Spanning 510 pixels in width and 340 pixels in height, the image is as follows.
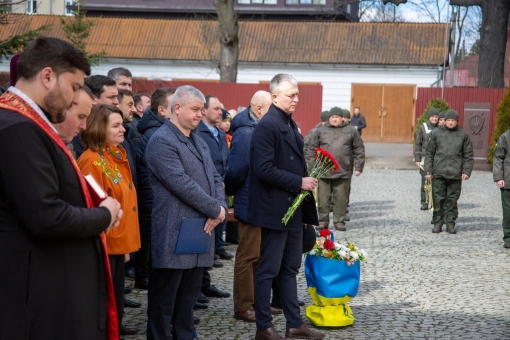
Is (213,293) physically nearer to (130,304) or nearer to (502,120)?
(130,304)

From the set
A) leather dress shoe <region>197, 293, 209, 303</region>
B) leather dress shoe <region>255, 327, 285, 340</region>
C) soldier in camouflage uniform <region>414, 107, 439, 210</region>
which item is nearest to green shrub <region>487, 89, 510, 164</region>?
soldier in camouflage uniform <region>414, 107, 439, 210</region>

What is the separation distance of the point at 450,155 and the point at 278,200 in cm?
747

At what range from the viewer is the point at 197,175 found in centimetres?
554

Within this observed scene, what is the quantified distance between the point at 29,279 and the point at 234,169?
412 centimetres

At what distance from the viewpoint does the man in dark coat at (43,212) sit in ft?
9.72

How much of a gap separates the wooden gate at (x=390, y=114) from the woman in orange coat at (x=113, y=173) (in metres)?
29.9

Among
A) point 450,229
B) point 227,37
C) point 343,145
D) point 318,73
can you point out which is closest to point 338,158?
point 343,145

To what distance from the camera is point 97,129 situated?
5.49m

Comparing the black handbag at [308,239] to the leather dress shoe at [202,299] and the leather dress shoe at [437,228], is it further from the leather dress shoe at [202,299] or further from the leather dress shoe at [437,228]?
the leather dress shoe at [437,228]

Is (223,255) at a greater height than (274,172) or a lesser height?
lesser

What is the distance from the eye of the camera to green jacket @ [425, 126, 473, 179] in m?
12.8

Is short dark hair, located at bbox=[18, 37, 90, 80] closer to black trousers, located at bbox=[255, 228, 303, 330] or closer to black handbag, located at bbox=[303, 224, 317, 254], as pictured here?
black trousers, located at bbox=[255, 228, 303, 330]

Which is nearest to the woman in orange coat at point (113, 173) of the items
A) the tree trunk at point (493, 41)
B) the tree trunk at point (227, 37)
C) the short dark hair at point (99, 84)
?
the short dark hair at point (99, 84)

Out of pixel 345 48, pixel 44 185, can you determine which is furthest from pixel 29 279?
pixel 345 48
